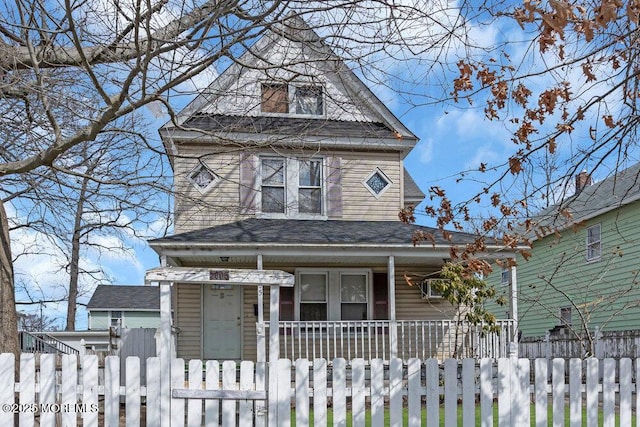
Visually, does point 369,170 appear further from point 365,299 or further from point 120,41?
point 120,41

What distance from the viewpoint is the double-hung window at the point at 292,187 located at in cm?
1542

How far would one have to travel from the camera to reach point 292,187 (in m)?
15.5

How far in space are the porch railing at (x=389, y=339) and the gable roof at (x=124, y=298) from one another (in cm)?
3036

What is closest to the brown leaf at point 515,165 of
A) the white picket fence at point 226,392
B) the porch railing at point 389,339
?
the white picket fence at point 226,392

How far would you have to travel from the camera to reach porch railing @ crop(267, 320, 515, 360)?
43.4 feet

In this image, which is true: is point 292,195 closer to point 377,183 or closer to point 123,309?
point 377,183

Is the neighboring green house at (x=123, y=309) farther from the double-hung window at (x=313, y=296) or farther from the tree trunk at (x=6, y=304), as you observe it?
the tree trunk at (x=6, y=304)

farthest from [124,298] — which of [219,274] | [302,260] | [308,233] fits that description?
[219,274]

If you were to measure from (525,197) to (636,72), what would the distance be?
1370 millimetres

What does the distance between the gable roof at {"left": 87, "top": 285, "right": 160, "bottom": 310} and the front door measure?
29.4m

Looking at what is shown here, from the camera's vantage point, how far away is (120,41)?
307 inches

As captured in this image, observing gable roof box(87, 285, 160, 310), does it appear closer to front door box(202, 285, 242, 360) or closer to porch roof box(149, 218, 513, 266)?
front door box(202, 285, 242, 360)

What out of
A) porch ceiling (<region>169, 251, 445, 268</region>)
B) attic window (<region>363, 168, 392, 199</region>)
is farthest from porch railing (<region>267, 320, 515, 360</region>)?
attic window (<region>363, 168, 392, 199</region>)

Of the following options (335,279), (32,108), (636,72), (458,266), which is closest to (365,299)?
(335,279)
